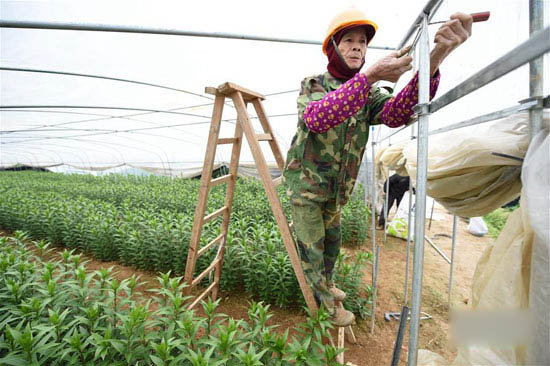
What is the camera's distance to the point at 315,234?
167 centimetres

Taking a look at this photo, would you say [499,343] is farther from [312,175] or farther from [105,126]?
[105,126]

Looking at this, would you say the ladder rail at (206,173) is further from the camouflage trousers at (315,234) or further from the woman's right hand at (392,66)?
the woman's right hand at (392,66)

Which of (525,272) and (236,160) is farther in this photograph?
(236,160)

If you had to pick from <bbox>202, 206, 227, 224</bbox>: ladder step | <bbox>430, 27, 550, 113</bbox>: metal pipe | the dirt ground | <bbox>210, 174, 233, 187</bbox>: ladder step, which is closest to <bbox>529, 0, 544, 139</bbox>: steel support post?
<bbox>430, 27, 550, 113</bbox>: metal pipe

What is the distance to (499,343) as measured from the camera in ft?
2.16

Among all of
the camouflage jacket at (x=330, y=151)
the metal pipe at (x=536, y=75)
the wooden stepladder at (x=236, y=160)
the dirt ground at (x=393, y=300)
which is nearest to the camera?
the metal pipe at (x=536, y=75)

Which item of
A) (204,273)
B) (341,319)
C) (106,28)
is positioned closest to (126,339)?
(204,273)

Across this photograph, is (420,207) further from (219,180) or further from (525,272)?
(219,180)

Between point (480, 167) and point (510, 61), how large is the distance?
0.38m

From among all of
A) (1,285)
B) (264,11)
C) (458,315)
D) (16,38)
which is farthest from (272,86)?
(458,315)

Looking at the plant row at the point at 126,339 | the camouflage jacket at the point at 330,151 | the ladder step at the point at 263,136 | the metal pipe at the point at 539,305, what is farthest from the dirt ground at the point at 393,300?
the ladder step at the point at 263,136

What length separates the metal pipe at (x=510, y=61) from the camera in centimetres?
46

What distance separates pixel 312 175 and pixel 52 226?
485cm

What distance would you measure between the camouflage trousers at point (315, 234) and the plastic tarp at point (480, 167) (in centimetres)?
74
